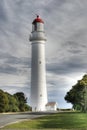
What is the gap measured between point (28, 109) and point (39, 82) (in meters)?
7.37

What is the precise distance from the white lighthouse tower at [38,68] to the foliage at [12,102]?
2324 millimetres

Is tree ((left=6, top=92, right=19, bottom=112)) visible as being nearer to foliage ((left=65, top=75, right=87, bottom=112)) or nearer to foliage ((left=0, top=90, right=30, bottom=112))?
foliage ((left=0, top=90, right=30, bottom=112))

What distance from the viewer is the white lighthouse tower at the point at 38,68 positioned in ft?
270

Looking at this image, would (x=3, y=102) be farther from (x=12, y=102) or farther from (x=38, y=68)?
(x=38, y=68)

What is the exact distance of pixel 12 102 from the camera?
239ft

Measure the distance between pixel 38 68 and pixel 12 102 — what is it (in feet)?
41.8

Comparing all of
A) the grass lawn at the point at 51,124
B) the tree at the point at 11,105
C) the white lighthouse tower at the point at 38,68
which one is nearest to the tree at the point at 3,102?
the tree at the point at 11,105

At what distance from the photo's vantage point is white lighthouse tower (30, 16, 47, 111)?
270ft

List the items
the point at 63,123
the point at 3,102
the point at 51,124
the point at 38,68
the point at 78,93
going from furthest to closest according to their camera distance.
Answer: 1. the point at 38,68
2. the point at 78,93
3. the point at 3,102
4. the point at 63,123
5. the point at 51,124

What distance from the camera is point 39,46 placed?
85.3 metres

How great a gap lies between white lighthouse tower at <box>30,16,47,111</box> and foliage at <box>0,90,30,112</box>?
2.32m

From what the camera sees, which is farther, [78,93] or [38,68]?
[38,68]

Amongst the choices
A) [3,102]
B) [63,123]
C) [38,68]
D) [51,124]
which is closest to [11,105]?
[3,102]

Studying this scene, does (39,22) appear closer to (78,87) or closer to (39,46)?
(39,46)
